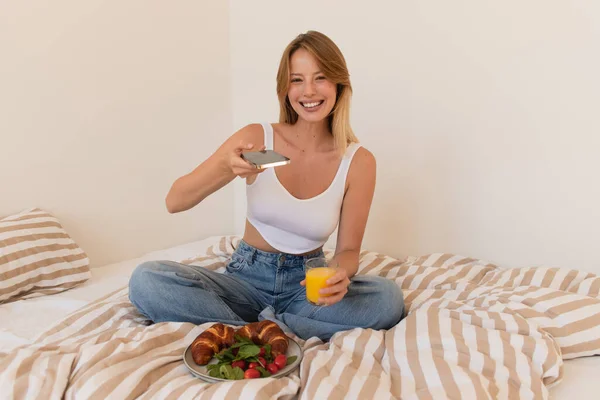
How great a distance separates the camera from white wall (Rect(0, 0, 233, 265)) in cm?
187

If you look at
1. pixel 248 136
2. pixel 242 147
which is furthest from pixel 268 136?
pixel 242 147

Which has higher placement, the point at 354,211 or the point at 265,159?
the point at 265,159

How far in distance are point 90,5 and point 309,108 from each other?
97 centimetres

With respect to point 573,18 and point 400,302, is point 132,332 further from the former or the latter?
point 573,18

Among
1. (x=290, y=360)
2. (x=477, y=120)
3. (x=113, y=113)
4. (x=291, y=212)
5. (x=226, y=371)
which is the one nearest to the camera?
(x=226, y=371)

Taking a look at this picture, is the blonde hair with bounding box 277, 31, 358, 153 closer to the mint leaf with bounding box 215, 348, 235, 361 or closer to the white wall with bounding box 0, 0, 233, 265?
the mint leaf with bounding box 215, 348, 235, 361

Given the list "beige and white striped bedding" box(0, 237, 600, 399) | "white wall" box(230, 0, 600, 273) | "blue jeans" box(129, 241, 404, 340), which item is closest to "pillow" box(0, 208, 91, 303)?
"beige and white striped bedding" box(0, 237, 600, 399)

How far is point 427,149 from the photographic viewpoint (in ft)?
6.79

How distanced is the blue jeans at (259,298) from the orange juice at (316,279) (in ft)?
0.47

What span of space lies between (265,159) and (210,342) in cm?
39

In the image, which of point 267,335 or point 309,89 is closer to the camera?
point 267,335

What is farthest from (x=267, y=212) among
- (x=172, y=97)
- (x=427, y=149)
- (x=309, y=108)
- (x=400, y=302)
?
(x=172, y=97)

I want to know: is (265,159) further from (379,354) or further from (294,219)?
(379,354)

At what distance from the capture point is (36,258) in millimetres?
1729
